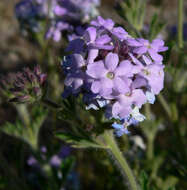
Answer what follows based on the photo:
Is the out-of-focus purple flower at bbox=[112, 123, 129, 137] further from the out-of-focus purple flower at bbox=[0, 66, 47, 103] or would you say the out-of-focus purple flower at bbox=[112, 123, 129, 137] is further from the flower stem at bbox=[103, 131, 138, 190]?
the out-of-focus purple flower at bbox=[0, 66, 47, 103]

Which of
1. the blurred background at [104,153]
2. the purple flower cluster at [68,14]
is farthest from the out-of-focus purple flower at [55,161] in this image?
the purple flower cluster at [68,14]

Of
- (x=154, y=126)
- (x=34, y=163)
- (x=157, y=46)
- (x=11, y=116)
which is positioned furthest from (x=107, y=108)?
(x=11, y=116)

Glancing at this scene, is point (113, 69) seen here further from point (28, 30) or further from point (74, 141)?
point (28, 30)

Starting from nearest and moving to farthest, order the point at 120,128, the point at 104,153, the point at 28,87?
the point at 120,128 < the point at 28,87 < the point at 104,153

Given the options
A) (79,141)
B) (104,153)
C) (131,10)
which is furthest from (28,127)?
(131,10)

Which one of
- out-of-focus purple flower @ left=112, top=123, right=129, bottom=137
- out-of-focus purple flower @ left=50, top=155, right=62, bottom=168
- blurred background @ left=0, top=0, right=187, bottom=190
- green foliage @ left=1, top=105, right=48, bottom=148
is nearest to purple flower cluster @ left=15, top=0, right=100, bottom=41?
blurred background @ left=0, top=0, right=187, bottom=190

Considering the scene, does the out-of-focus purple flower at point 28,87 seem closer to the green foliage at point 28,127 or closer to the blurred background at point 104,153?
the blurred background at point 104,153

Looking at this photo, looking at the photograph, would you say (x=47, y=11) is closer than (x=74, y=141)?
No

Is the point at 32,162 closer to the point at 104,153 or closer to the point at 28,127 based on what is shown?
the point at 28,127
